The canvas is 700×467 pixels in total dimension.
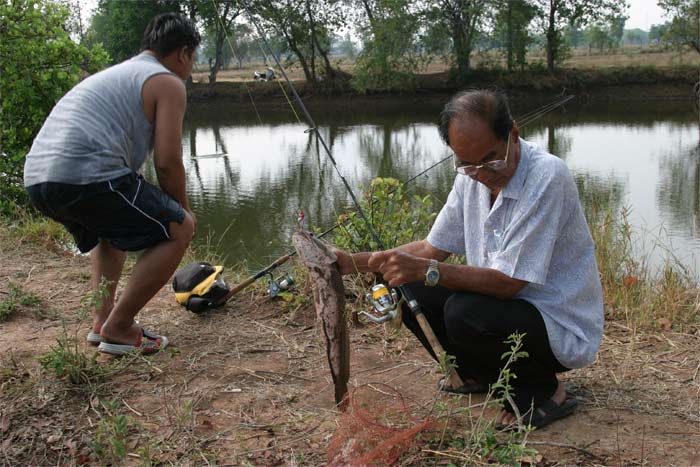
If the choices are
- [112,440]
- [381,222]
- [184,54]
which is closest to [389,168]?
[381,222]

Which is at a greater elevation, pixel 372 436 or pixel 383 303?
pixel 383 303

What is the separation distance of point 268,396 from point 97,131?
142cm

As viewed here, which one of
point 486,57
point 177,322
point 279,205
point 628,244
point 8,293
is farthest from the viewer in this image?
point 486,57

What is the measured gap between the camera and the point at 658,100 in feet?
90.7

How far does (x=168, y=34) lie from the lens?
332 centimetres

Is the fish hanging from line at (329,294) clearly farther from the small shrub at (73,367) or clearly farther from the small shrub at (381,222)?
the small shrub at (381,222)

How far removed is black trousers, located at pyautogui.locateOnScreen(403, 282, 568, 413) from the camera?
8.66 feet

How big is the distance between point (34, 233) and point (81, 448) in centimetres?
368

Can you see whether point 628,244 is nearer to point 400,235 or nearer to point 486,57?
point 400,235

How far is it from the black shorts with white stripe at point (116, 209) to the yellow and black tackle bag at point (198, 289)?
75 centimetres

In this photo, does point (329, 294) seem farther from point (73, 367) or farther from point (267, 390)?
point (73, 367)

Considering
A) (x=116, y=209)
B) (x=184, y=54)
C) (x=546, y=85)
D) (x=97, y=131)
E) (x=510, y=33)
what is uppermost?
(x=510, y=33)

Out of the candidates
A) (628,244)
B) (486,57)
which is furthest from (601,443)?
(486,57)

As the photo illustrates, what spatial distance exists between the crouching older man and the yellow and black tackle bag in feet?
5.18
